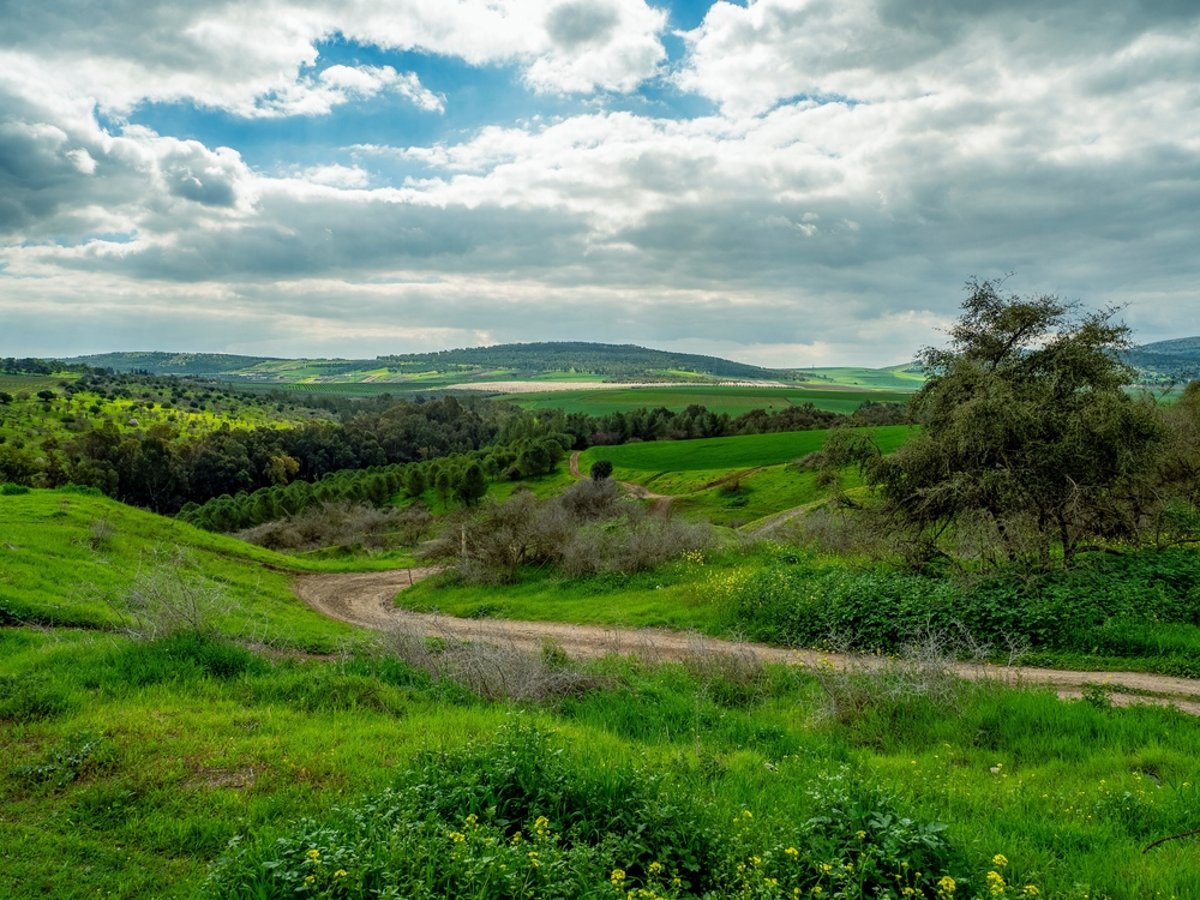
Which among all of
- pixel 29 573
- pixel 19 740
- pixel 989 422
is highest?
pixel 989 422

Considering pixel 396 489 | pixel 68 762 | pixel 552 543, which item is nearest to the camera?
pixel 68 762

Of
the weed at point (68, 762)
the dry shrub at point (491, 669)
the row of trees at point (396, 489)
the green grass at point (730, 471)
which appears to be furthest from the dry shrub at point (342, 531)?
the weed at point (68, 762)

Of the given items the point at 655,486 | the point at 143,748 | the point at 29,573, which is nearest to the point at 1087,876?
the point at 143,748

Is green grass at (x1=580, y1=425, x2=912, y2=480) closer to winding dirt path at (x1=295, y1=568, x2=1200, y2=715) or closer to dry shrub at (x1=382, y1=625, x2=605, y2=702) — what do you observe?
winding dirt path at (x1=295, y1=568, x2=1200, y2=715)

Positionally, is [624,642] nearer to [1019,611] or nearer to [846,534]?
[1019,611]

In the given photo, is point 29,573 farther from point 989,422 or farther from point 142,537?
point 989,422

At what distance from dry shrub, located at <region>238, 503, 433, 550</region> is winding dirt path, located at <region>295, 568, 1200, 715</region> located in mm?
16722

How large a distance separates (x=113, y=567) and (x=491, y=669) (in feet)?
54.4

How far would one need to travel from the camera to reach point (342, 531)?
55125 millimetres

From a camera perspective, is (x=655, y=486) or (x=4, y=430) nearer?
(x=655, y=486)

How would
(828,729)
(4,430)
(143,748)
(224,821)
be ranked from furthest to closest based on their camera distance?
1. (4,430)
2. (828,729)
3. (143,748)
4. (224,821)

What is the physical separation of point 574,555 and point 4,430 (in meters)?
111

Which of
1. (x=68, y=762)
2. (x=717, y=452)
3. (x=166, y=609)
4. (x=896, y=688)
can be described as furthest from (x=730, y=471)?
(x=68, y=762)

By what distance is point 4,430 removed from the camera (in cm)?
9662
